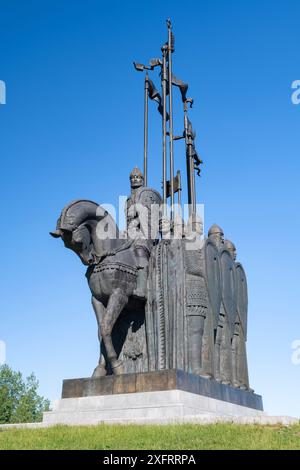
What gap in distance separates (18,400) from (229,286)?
32.4 metres

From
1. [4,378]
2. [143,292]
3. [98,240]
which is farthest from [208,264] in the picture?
[4,378]

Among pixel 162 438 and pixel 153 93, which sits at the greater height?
pixel 153 93

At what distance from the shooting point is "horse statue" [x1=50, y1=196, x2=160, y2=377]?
44.6 feet

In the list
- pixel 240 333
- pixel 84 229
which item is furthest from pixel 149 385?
pixel 240 333

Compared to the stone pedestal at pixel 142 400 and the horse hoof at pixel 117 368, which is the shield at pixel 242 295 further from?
the horse hoof at pixel 117 368

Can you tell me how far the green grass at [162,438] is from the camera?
28.9 ft

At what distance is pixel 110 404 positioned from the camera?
1276 centimetres

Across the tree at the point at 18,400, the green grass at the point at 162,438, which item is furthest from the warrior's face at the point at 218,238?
the tree at the point at 18,400

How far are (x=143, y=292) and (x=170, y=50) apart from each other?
24.3ft

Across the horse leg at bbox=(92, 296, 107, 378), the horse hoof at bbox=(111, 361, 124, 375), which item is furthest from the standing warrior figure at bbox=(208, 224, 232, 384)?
the horse leg at bbox=(92, 296, 107, 378)

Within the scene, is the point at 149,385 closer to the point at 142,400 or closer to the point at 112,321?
the point at 142,400

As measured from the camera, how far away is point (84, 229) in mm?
13844

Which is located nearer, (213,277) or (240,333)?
(213,277)

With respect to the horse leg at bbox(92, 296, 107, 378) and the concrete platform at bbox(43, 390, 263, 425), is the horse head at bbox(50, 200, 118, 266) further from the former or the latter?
the concrete platform at bbox(43, 390, 263, 425)
